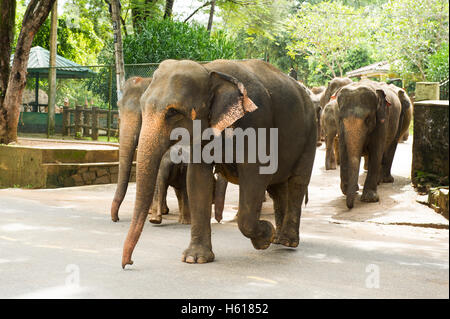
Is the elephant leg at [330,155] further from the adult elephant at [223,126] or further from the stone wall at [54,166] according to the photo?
the adult elephant at [223,126]

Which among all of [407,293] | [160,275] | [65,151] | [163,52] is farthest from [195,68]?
[163,52]

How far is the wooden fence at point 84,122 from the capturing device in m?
19.8

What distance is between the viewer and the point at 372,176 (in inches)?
426

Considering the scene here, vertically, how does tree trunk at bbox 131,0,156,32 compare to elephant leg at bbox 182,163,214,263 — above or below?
above

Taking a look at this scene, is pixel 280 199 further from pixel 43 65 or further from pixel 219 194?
pixel 43 65

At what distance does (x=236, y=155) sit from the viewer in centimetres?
604

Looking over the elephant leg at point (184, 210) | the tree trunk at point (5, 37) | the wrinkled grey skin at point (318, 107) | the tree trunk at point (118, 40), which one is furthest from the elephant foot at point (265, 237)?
the tree trunk at point (5, 37)

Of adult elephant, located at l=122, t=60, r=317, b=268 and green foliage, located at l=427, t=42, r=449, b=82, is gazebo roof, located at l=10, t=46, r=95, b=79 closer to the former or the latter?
green foliage, located at l=427, t=42, r=449, b=82

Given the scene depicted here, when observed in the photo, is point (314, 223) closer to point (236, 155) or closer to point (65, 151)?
point (236, 155)

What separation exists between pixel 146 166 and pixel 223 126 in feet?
2.49

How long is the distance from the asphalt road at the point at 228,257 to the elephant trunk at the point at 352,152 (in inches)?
14.1

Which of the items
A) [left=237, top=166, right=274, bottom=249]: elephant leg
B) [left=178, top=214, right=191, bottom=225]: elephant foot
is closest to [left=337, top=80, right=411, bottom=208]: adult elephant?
[left=178, top=214, right=191, bottom=225]: elephant foot

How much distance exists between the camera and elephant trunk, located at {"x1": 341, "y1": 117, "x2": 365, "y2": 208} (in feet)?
33.1

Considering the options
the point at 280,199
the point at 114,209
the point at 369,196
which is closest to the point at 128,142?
the point at 114,209
